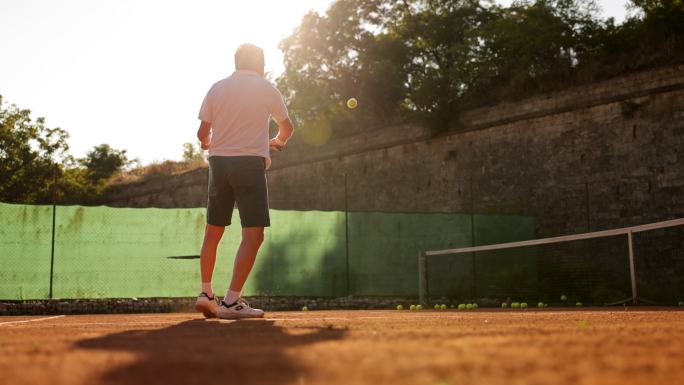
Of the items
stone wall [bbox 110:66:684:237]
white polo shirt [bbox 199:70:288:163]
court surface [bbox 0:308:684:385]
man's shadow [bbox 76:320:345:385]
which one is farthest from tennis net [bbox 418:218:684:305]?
court surface [bbox 0:308:684:385]

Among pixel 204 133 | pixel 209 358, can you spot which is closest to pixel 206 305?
pixel 204 133

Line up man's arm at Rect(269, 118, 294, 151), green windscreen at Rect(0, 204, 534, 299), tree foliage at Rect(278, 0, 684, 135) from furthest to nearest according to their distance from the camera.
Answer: tree foliage at Rect(278, 0, 684, 135)
green windscreen at Rect(0, 204, 534, 299)
man's arm at Rect(269, 118, 294, 151)

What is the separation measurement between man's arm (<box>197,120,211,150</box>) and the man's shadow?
8.25 ft

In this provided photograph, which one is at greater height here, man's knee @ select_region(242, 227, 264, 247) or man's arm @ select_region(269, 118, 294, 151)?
man's arm @ select_region(269, 118, 294, 151)

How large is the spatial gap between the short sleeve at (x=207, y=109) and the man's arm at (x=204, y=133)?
0.03m

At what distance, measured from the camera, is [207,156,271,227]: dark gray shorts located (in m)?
5.17

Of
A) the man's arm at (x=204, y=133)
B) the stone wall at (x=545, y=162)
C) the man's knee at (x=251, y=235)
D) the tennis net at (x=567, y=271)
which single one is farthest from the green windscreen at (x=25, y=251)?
the man's knee at (x=251, y=235)

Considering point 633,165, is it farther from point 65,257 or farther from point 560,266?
point 65,257

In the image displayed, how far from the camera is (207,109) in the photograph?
17.9 feet

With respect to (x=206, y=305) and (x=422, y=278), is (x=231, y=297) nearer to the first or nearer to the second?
(x=206, y=305)

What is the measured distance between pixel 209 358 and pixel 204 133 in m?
3.61

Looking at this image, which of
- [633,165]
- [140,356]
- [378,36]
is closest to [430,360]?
[140,356]

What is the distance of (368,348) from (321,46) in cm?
2578

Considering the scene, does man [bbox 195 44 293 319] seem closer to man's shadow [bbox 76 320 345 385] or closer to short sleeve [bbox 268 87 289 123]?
short sleeve [bbox 268 87 289 123]
